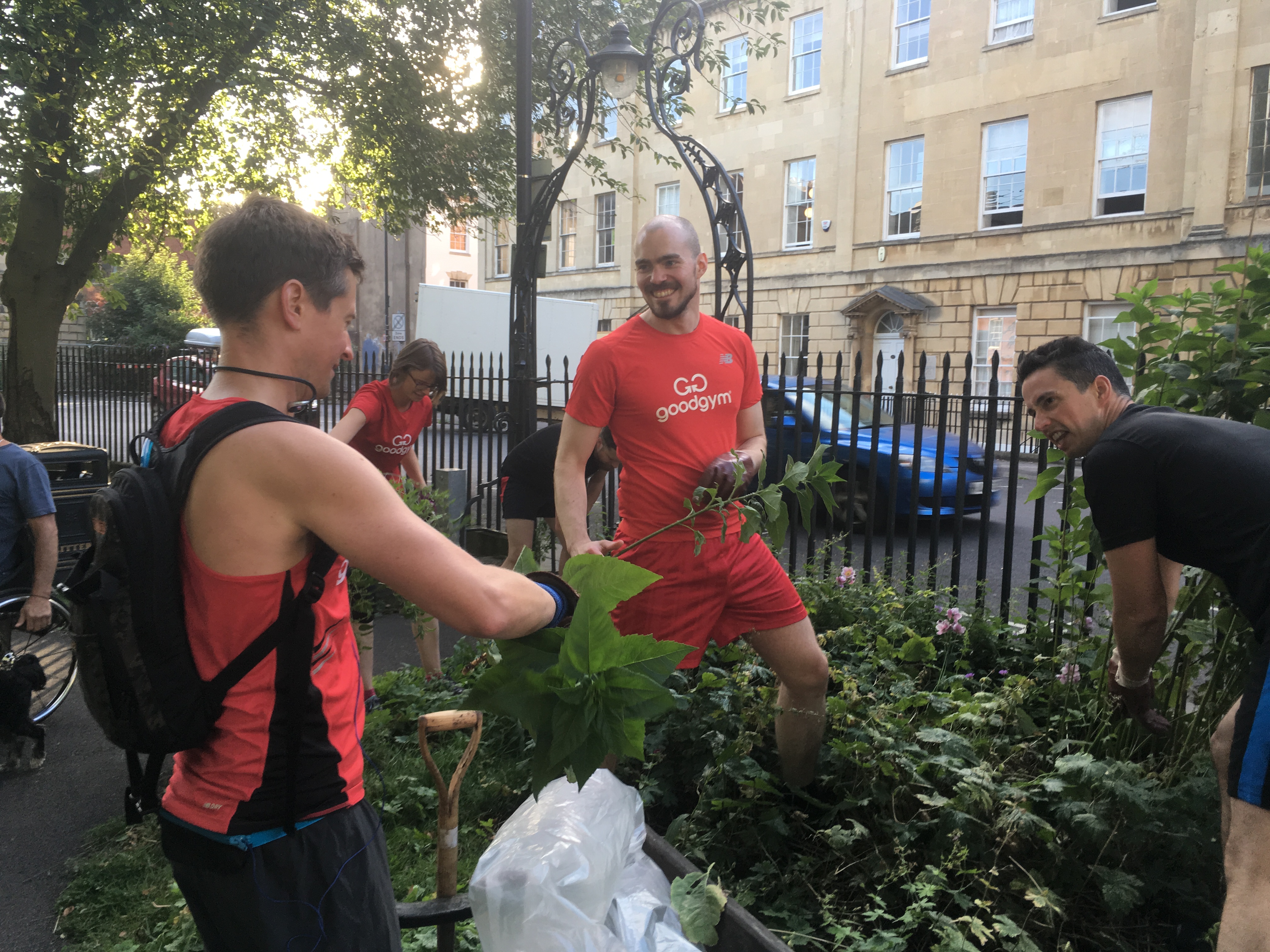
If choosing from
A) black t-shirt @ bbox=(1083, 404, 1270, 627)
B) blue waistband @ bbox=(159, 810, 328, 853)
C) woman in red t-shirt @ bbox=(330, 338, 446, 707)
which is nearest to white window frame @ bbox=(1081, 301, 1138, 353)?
woman in red t-shirt @ bbox=(330, 338, 446, 707)

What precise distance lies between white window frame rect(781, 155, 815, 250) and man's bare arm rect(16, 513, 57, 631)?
73.9 feet

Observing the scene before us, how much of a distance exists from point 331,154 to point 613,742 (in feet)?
44.9

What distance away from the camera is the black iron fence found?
16.9 feet

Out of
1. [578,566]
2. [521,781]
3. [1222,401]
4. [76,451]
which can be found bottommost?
[521,781]

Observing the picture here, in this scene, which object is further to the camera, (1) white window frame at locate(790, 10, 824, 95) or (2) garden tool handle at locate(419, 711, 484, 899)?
(1) white window frame at locate(790, 10, 824, 95)

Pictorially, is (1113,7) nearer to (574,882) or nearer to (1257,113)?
(1257,113)

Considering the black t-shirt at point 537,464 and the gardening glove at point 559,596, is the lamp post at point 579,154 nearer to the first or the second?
the black t-shirt at point 537,464

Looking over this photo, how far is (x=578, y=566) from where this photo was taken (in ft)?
4.67

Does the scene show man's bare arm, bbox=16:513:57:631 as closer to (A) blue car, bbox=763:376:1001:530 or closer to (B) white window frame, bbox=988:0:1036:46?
(A) blue car, bbox=763:376:1001:530

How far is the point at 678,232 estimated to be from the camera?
128 inches

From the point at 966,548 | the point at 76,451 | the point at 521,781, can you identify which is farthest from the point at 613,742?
the point at 966,548

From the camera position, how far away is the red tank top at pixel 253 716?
1376mm

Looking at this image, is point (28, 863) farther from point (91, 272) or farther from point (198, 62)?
point (91, 272)

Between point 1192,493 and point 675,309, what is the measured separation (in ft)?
5.75
